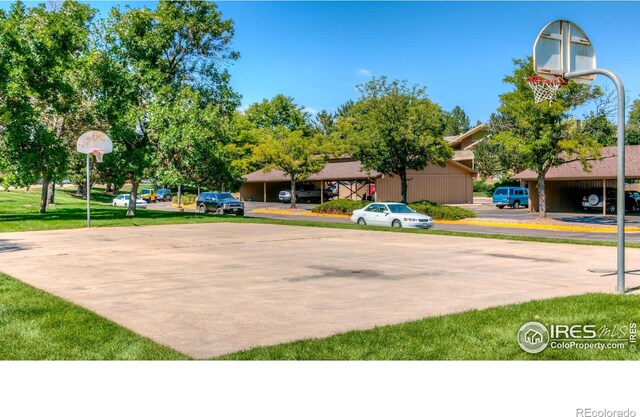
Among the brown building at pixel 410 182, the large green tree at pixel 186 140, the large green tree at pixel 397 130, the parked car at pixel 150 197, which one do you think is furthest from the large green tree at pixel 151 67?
the parked car at pixel 150 197

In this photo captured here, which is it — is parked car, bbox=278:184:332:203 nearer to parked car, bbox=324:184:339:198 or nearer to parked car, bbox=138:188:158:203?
parked car, bbox=324:184:339:198

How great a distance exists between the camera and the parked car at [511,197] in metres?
50.5

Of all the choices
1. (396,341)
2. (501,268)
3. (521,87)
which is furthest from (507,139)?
(396,341)

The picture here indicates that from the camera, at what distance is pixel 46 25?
3088 centimetres

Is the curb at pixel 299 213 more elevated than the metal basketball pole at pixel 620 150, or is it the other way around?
the metal basketball pole at pixel 620 150

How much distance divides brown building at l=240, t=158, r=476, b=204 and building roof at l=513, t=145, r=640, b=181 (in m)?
14.2

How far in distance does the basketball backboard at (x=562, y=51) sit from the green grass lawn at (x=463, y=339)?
149 inches

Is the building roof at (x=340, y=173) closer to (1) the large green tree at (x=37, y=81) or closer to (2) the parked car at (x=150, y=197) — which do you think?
(2) the parked car at (x=150, y=197)

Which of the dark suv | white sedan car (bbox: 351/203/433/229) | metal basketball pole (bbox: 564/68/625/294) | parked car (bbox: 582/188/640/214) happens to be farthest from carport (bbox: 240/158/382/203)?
metal basketball pole (bbox: 564/68/625/294)

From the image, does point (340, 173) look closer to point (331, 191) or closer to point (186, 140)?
point (331, 191)

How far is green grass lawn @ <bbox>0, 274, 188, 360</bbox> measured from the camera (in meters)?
6.18
